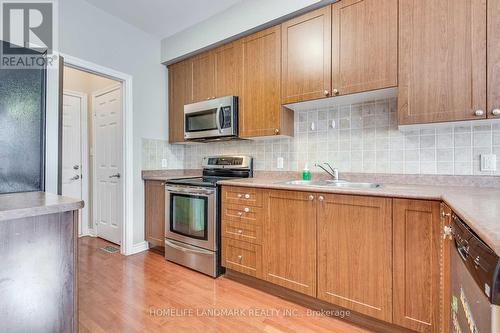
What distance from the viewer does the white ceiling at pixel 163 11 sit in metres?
Answer: 2.41

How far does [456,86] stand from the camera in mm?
1503

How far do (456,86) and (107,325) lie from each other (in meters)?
2.68

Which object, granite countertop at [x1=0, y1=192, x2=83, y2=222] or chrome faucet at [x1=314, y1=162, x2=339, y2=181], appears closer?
granite countertop at [x1=0, y1=192, x2=83, y2=222]

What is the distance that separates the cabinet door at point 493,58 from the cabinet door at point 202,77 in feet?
7.29

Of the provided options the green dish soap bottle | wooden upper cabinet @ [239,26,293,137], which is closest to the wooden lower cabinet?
the green dish soap bottle

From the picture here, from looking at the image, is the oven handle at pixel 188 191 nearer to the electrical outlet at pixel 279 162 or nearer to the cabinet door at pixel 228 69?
the electrical outlet at pixel 279 162

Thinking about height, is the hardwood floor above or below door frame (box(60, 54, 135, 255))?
below

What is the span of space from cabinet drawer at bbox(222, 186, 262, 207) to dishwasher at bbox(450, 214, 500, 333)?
4.13ft

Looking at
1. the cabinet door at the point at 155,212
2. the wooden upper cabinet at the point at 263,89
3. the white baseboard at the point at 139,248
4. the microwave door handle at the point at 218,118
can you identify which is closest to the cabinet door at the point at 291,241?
the wooden upper cabinet at the point at 263,89

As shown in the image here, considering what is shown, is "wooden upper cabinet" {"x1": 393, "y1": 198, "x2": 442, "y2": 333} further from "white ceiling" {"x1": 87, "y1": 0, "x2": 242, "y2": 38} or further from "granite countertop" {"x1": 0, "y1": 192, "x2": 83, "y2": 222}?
"white ceiling" {"x1": 87, "y1": 0, "x2": 242, "y2": 38}

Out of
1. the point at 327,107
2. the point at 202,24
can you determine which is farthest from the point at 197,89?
the point at 327,107

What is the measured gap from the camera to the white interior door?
3.04 metres

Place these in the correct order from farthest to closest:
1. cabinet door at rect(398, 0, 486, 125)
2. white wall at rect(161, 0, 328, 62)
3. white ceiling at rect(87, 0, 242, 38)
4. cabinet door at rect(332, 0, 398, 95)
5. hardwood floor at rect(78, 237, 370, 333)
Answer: white ceiling at rect(87, 0, 242, 38)
white wall at rect(161, 0, 328, 62)
cabinet door at rect(332, 0, 398, 95)
hardwood floor at rect(78, 237, 370, 333)
cabinet door at rect(398, 0, 486, 125)

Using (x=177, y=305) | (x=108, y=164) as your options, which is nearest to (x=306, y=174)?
(x=177, y=305)
